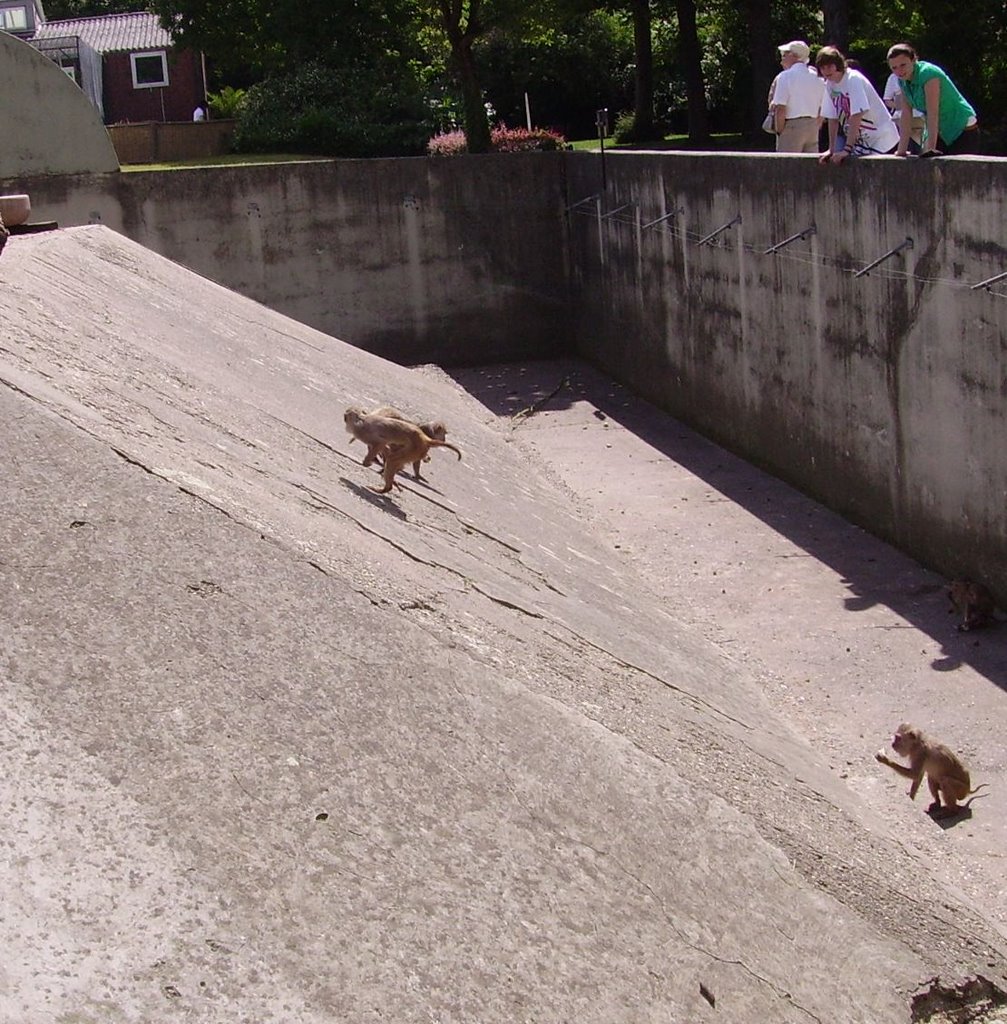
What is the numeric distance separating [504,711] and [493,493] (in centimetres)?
598

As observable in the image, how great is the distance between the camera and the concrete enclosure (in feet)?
39.0

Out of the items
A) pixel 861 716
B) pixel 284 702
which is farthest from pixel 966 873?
pixel 284 702

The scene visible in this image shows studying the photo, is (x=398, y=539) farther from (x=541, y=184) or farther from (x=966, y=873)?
(x=541, y=184)

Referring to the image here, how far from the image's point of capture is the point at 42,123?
21328 millimetres

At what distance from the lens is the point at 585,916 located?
4836mm

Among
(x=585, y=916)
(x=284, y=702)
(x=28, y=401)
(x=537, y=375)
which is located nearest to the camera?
(x=585, y=916)

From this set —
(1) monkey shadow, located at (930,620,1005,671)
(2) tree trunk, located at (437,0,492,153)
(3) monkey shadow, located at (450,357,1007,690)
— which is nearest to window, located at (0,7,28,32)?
(2) tree trunk, located at (437,0,492,153)

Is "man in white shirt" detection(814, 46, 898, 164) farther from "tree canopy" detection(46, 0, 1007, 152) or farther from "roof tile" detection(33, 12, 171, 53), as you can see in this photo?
"roof tile" detection(33, 12, 171, 53)

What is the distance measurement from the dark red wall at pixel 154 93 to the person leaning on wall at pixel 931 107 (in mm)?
41563

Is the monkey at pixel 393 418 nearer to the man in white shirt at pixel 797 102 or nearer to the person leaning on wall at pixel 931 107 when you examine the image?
the person leaning on wall at pixel 931 107

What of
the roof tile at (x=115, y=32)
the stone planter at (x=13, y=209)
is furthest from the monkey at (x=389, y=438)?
the roof tile at (x=115, y=32)

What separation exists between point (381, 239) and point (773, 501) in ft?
31.5

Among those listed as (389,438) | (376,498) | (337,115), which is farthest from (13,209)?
(337,115)

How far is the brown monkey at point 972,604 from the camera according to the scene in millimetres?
10938
